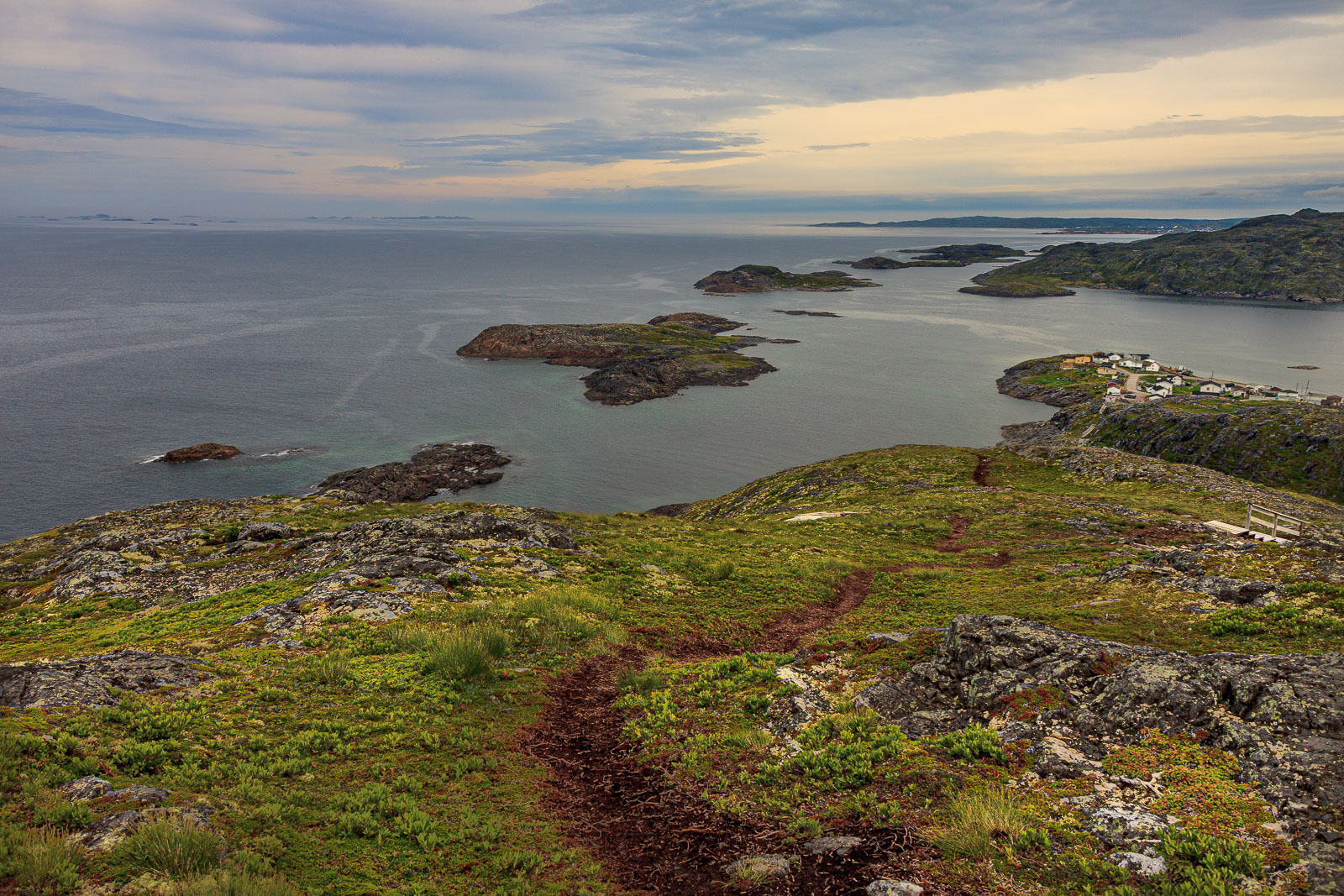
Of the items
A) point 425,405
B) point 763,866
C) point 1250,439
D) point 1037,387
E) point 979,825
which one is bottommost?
point 425,405

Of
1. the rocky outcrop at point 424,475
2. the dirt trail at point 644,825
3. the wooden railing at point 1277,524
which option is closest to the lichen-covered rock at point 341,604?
the dirt trail at point 644,825

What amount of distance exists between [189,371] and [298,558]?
409 ft

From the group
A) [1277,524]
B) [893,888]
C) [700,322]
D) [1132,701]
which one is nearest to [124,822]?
[893,888]

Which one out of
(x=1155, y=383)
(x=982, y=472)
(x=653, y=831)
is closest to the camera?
(x=653, y=831)

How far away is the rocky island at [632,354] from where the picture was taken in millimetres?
129375

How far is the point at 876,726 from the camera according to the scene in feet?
43.1

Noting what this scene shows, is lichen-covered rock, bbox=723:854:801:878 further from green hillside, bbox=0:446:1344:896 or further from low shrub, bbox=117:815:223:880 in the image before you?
low shrub, bbox=117:815:223:880

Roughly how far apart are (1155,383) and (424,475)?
131 meters

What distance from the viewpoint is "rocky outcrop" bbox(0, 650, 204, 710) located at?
11781mm

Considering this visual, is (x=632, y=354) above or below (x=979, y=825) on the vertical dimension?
above

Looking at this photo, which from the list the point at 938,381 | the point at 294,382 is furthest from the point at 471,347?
the point at 938,381

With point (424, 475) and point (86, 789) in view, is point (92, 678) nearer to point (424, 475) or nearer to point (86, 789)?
point (86, 789)

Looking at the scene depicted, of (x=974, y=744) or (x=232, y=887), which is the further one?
(x=974, y=744)

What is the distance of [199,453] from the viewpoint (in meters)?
83.6
